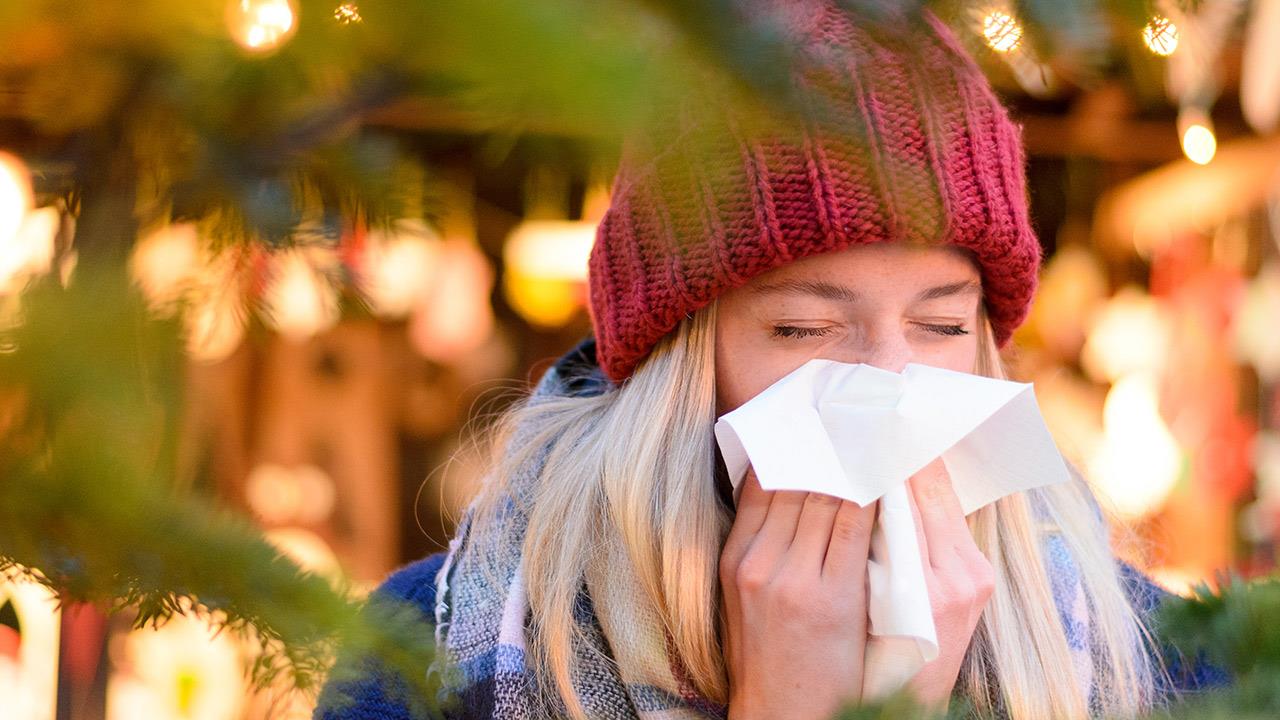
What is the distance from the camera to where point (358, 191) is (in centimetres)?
50

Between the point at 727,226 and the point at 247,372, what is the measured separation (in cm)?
313

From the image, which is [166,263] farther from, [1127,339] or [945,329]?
[1127,339]

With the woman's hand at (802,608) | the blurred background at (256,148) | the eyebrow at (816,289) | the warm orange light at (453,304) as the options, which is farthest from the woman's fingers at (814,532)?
the warm orange light at (453,304)

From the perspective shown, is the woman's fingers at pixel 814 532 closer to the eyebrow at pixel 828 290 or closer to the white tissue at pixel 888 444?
the white tissue at pixel 888 444

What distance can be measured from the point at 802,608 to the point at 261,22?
93 cm

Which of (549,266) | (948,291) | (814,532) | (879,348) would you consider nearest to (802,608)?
(814,532)

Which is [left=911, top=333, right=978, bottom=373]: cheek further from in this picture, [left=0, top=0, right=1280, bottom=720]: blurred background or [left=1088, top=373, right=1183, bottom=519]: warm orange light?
[left=1088, top=373, right=1183, bottom=519]: warm orange light

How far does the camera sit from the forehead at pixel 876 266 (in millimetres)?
1304

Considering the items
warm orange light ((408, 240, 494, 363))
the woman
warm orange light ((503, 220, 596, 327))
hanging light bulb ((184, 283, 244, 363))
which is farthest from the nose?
warm orange light ((408, 240, 494, 363))

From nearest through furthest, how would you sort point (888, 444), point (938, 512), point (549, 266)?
point (888, 444)
point (938, 512)
point (549, 266)

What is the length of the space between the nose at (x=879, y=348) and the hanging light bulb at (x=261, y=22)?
897 millimetres

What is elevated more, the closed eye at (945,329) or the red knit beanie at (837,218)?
the red knit beanie at (837,218)

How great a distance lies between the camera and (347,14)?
35 centimetres

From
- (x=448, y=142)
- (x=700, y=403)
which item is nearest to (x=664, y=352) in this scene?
(x=700, y=403)
